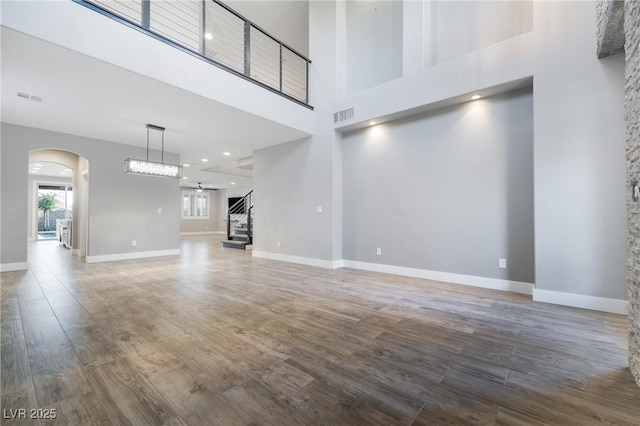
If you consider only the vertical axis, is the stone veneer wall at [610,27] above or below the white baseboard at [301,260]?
above

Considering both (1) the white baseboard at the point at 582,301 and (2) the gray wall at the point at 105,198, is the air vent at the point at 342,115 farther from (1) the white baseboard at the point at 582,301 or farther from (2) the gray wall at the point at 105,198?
(2) the gray wall at the point at 105,198

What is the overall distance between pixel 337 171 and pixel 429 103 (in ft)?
7.14

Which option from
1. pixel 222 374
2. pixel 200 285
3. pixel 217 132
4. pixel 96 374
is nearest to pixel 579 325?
pixel 222 374

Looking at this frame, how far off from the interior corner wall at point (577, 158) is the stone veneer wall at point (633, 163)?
147 centimetres

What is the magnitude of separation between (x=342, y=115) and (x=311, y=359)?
4.67m

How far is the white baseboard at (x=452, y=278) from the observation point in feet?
12.5

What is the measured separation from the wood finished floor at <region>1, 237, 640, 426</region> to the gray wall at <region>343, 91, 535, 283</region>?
85 cm

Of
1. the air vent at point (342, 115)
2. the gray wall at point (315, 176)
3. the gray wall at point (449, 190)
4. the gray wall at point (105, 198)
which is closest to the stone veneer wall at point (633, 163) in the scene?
the gray wall at point (449, 190)

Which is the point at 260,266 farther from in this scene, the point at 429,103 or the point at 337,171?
the point at 429,103

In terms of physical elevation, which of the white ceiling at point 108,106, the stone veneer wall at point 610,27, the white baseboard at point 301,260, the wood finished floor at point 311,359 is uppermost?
the stone veneer wall at point 610,27

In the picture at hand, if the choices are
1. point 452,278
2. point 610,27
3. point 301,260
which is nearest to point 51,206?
point 301,260

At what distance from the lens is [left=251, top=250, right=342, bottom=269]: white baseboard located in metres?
5.64

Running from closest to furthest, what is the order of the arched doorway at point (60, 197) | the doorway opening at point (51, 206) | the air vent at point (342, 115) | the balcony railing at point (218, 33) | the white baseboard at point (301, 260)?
1. the balcony railing at point (218, 33)
2. the air vent at point (342, 115)
3. the white baseboard at point (301, 260)
4. the arched doorway at point (60, 197)
5. the doorway opening at point (51, 206)

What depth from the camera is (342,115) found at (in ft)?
17.9
